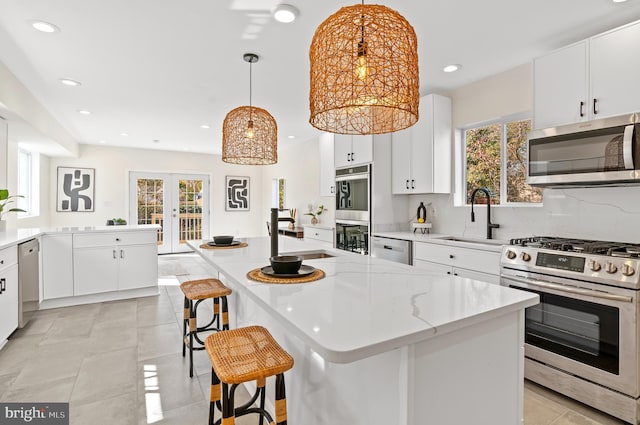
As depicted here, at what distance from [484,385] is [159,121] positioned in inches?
213

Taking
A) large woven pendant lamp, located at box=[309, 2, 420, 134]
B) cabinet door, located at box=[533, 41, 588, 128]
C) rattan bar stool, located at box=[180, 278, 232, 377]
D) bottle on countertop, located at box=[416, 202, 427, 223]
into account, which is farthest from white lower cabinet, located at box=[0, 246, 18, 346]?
cabinet door, located at box=[533, 41, 588, 128]

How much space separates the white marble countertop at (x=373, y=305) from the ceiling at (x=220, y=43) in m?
1.75

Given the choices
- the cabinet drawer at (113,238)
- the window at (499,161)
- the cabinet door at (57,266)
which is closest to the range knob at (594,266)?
the window at (499,161)

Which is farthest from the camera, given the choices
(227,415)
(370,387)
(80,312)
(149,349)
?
(80,312)

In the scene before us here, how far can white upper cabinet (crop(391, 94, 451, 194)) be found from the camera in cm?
363

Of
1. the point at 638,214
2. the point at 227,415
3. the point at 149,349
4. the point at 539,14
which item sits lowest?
the point at 149,349

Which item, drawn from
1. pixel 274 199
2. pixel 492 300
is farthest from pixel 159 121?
pixel 492 300

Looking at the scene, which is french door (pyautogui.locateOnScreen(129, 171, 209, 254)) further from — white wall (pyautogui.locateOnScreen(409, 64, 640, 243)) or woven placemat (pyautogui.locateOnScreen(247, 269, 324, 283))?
woven placemat (pyautogui.locateOnScreen(247, 269, 324, 283))

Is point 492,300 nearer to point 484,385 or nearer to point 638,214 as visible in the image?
point 484,385

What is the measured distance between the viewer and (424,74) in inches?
132

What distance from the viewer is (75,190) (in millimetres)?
7086

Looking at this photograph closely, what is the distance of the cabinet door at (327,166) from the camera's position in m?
4.97

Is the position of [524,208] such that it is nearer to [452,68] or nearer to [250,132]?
[452,68]

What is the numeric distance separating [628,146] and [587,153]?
23 cm
